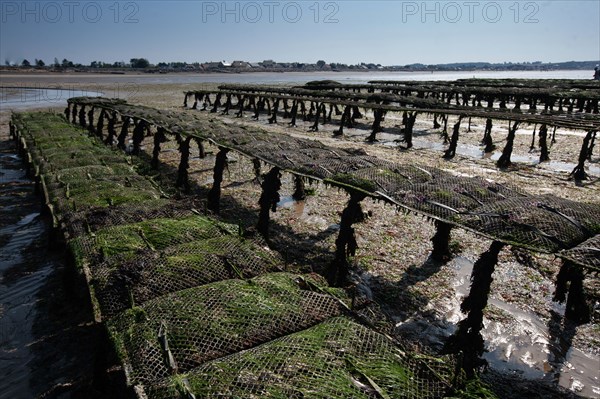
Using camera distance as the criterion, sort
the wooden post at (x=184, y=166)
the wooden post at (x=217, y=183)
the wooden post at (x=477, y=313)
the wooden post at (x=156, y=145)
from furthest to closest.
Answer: the wooden post at (x=156, y=145) < the wooden post at (x=184, y=166) < the wooden post at (x=217, y=183) < the wooden post at (x=477, y=313)

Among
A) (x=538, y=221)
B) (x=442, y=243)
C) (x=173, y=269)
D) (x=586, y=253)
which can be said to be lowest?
(x=442, y=243)

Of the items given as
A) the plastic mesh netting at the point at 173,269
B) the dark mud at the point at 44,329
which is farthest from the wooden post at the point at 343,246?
the dark mud at the point at 44,329

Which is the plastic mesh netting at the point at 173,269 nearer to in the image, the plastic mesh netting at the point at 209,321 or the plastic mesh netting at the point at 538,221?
the plastic mesh netting at the point at 209,321

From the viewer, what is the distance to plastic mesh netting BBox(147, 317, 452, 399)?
4176 mm

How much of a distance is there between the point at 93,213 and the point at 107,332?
4474 mm

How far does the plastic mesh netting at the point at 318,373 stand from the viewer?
4.18 metres

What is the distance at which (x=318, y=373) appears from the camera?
4.39 meters

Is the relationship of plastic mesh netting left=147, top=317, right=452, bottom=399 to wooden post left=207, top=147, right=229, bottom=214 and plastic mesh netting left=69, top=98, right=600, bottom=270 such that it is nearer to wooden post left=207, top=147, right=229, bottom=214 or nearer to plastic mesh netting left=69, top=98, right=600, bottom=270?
plastic mesh netting left=69, top=98, right=600, bottom=270

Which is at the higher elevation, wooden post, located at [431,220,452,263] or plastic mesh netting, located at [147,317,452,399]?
plastic mesh netting, located at [147,317,452,399]

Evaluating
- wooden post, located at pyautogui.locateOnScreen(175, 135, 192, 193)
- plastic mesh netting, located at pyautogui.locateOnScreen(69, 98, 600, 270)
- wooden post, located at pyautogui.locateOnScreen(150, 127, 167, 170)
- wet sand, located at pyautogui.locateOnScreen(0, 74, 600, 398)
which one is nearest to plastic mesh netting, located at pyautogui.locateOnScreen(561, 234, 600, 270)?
plastic mesh netting, located at pyautogui.locateOnScreen(69, 98, 600, 270)

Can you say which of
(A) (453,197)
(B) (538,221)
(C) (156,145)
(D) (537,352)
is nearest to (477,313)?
(D) (537,352)

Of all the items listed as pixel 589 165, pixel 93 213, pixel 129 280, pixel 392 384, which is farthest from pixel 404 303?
pixel 589 165

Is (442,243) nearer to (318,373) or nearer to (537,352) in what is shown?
(537,352)

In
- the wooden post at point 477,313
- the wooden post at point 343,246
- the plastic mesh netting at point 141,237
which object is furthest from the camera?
the wooden post at point 343,246
